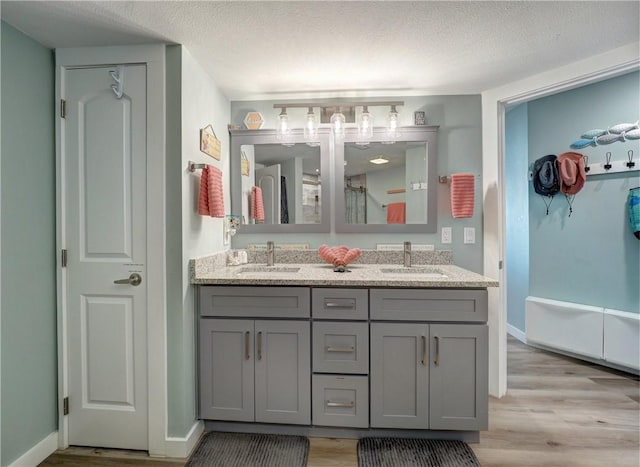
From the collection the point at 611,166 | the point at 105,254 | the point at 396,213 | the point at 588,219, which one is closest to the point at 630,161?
the point at 611,166

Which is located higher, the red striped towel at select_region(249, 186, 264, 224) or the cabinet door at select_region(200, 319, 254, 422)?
the red striped towel at select_region(249, 186, 264, 224)

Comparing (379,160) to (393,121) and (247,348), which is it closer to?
(393,121)

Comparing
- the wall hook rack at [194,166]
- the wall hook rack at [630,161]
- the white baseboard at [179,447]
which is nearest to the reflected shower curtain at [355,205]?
the wall hook rack at [194,166]

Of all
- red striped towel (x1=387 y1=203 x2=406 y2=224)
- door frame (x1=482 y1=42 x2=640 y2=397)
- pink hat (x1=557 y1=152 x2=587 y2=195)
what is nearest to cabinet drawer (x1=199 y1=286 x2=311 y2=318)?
red striped towel (x1=387 y1=203 x2=406 y2=224)

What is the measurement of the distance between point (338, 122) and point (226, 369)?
1762 millimetres

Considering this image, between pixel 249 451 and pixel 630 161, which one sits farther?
pixel 630 161

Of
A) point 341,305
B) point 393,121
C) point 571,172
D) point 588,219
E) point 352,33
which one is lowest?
point 341,305

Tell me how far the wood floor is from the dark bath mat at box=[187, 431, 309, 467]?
83 mm

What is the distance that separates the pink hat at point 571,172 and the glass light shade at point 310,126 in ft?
7.55

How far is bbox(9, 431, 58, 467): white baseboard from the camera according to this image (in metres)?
1.47

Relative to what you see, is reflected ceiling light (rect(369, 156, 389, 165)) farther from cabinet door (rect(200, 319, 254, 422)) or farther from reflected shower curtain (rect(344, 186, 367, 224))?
cabinet door (rect(200, 319, 254, 422))

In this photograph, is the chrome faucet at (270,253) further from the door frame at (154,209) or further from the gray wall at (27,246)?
the gray wall at (27,246)

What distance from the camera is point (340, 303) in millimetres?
1709

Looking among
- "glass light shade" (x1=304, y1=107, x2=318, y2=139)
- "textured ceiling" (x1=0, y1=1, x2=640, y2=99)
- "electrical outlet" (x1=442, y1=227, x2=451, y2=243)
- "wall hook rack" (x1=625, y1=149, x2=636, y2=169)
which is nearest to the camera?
"textured ceiling" (x1=0, y1=1, x2=640, y2=99)
